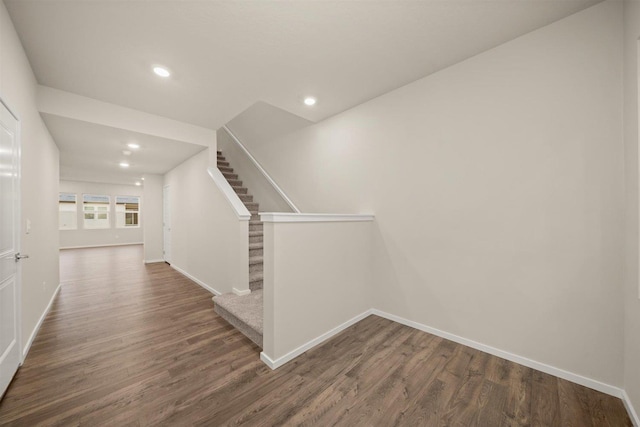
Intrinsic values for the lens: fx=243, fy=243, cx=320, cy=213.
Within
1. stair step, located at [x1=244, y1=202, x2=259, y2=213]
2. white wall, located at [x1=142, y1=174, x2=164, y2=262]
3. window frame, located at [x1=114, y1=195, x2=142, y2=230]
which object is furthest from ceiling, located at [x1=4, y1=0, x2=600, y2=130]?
window frame, located at [x1=114, y1=195, x2=142, y2=230]

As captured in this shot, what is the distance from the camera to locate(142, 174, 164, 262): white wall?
21.0 ft

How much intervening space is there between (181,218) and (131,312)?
100 inches

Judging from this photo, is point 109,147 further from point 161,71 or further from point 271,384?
point 271,384

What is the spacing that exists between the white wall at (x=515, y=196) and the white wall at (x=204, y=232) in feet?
6.21

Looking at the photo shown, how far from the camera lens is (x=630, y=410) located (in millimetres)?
1518

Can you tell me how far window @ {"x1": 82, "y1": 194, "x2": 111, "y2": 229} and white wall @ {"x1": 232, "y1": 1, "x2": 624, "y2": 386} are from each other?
11303 millimetres

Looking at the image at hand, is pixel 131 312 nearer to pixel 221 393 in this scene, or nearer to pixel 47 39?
pixel 221 393

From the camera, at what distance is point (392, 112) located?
286 centimetres

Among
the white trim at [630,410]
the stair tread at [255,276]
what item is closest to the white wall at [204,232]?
the stair tread at [255,276]

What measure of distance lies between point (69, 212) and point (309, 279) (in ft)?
37.6

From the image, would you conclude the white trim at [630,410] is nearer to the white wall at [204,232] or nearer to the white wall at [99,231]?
the white wall at [204,232]

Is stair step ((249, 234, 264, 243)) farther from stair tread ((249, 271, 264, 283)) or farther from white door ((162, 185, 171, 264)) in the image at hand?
white door ((162, 185, 171, 264))

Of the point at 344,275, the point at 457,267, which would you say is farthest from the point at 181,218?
the point at 457,267

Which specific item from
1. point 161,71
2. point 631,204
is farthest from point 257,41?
point 631,204
